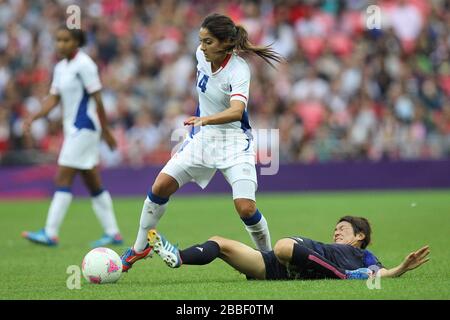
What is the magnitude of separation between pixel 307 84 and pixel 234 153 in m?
13.4

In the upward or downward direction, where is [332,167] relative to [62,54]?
downward

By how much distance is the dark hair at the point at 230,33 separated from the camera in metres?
8.91

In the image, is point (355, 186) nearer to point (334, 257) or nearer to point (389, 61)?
point (389, 61)

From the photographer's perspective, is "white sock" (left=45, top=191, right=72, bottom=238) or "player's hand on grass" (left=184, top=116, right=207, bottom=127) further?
"white sock" (left=45, top=191, right=72, bottom=238)

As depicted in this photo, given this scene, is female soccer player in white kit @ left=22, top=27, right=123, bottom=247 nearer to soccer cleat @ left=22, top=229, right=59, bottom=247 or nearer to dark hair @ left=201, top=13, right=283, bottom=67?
soccer cleat @ left=22, top=229, right=59, bottom=247

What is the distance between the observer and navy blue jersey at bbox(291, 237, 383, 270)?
833 centimetres

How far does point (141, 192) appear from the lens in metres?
21.8

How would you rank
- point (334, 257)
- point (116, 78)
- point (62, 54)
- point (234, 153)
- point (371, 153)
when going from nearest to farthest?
point (334, 257) → point (234, 153) → point (62, 54) → point (371, 153) → point (116, 78)

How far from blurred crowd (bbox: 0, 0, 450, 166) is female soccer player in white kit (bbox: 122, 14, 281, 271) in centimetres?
1139

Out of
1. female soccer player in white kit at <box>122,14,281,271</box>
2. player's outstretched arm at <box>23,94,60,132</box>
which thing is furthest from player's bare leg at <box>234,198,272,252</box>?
player's outstretched arm at <box>23,94,60,132</box>

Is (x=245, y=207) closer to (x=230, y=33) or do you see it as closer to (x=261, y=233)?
(x=261, y=233)

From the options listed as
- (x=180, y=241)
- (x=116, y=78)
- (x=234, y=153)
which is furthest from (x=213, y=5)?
(x=234, y=153)

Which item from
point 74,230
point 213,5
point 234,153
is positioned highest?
point 213,5

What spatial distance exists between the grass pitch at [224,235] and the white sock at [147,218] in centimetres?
31
